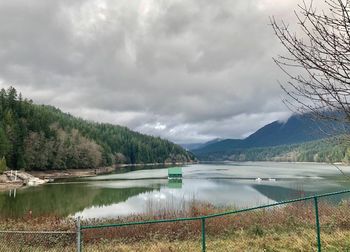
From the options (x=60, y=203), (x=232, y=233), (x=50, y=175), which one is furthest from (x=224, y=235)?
(x=50, y=175)

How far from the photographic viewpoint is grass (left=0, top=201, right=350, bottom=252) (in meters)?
12.5

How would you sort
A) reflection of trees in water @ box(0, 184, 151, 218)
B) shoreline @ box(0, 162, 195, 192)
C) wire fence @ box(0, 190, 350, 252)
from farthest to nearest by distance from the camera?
shoreline @ box(0, 162, 195, 192)
reflection of trees in water @ box(0, 184, 151, 218)
wire fence @ box(0, 190, 350, 252)

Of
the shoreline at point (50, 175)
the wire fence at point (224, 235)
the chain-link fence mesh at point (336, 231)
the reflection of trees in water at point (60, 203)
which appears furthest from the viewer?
the shoreline at point (50, 175)

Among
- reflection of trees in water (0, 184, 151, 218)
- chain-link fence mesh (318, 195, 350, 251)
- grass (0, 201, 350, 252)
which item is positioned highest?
chain-link fence mesh (318, 195, 350, 251)

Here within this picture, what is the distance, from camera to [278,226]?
17062mm

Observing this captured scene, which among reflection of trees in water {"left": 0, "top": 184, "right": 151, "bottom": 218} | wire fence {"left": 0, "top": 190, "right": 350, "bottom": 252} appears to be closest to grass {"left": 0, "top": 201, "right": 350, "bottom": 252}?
wire fence {"left": 0, "top": 190, "right": 350, "bottom": 252}

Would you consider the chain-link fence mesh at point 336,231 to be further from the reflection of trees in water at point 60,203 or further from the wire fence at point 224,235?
the reflection of trees in water at point 60,203

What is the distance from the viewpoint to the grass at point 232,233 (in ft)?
41.1

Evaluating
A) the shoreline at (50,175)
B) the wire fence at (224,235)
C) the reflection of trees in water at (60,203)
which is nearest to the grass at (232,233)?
the wire fence at (224,235)

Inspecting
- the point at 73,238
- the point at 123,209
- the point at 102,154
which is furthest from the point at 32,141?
the point at 73,238

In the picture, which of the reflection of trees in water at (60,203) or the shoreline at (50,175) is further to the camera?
the shoreline at (50,175)

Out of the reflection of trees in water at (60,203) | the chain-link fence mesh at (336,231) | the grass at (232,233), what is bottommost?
the reflection of trees in water at (60,203)

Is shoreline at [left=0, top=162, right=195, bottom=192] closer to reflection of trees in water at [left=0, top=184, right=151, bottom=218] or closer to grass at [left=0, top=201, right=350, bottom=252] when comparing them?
reflection of trees in water at [left=0, top=184, right=151, bottom=218]

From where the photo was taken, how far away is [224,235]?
55.7 ft
